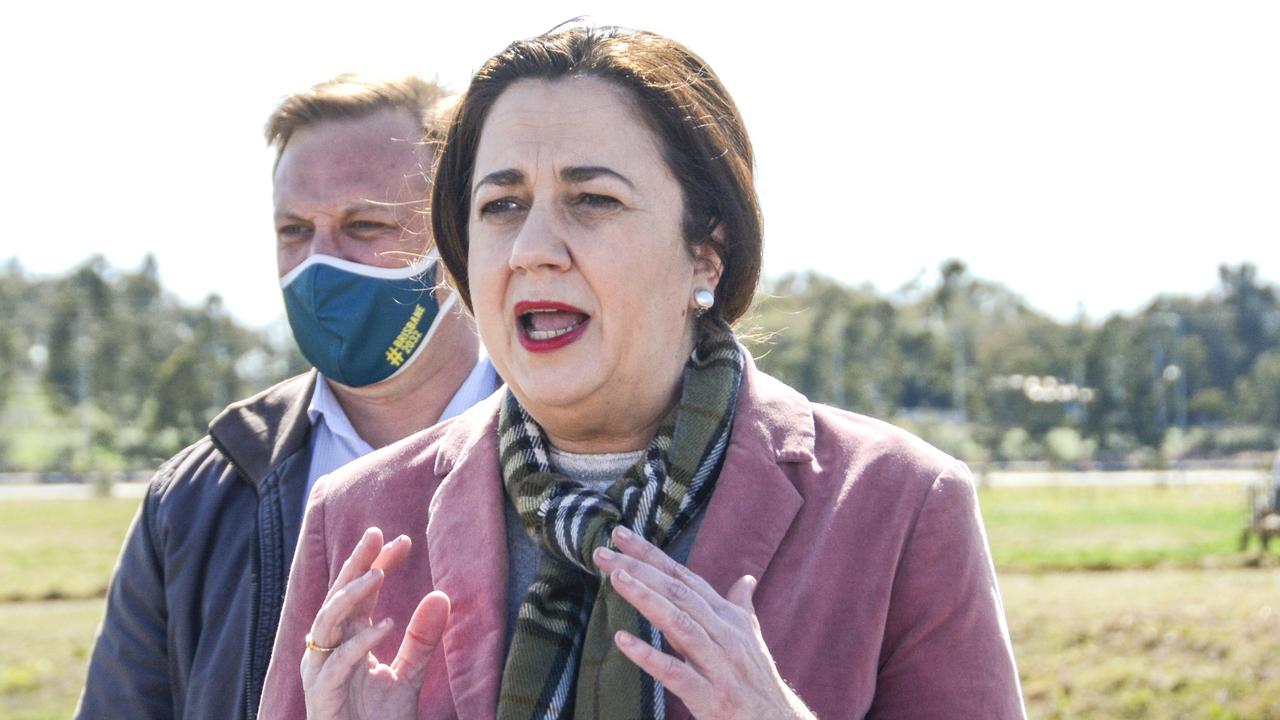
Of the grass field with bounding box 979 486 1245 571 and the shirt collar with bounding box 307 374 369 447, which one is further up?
the shirt collar with bounding box 307 374 369 447

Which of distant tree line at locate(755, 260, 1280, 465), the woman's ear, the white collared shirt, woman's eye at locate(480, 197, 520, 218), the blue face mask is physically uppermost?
woman's eye at locate(480, 197, 520, 218)

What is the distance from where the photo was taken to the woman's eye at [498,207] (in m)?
2.59

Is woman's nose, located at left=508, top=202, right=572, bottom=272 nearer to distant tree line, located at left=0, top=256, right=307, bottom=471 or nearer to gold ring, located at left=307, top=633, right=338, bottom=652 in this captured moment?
gold ring, located at left=307, top=633, right=338, bottom=652

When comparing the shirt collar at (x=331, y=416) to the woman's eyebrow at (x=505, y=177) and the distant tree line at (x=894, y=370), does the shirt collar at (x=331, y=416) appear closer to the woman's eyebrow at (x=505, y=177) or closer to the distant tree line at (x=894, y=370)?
the woman's eyebrow at (x=505, y=177)

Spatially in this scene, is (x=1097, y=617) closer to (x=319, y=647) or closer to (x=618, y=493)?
(x=618, y=493)

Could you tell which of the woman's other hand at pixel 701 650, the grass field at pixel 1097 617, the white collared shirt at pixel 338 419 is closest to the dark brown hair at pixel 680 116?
the woman's other hand at pixel 701 650

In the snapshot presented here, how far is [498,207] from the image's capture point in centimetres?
260

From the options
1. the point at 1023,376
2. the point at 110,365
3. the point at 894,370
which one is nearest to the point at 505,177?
the point at 110,365

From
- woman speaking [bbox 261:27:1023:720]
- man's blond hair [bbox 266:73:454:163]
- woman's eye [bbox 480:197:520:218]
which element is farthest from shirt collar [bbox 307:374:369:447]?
woman's eye [bbox 480:197:520:218]

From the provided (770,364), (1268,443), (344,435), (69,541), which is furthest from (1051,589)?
(1268,443)

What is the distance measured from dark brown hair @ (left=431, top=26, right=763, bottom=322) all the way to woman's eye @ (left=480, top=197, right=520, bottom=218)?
0.71 feet

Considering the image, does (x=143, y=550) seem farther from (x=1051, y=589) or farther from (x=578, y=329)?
(x=1051, y=589)

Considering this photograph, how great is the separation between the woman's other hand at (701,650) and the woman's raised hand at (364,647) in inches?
18.9

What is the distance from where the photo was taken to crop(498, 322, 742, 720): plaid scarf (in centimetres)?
234
